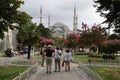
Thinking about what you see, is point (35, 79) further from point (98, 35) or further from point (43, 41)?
point (43, 41)

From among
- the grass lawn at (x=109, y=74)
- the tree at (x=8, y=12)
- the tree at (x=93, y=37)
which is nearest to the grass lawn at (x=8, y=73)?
the tree at (x=8, y=12)

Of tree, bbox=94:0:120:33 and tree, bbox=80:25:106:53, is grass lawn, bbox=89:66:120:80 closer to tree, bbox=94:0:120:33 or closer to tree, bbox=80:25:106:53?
tree, bbox=94:0:120:33

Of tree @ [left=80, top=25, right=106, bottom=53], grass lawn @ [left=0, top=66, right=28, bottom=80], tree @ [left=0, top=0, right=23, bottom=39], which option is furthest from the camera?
tree @ [left=80, top=25, right=106, bottom=53]

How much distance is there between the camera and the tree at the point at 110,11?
24422mm

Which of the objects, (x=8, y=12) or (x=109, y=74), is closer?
(x=8, y=12)

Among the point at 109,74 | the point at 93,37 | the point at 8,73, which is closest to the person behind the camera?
the point at 8,73

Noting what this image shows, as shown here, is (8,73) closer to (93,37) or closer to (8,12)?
(8,12)

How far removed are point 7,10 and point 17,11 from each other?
646 mm

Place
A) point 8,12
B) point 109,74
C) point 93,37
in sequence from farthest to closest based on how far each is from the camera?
point 93,37 < point 109,74 < point 8,12

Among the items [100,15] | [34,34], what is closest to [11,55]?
[34,34]

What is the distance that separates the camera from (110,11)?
2517cm

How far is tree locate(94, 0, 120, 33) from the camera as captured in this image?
961 inches

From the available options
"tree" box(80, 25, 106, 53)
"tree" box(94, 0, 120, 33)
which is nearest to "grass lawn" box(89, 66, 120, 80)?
"tree" box(94, 0, 120, 33)

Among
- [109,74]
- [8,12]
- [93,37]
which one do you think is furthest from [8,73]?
[93,37]
